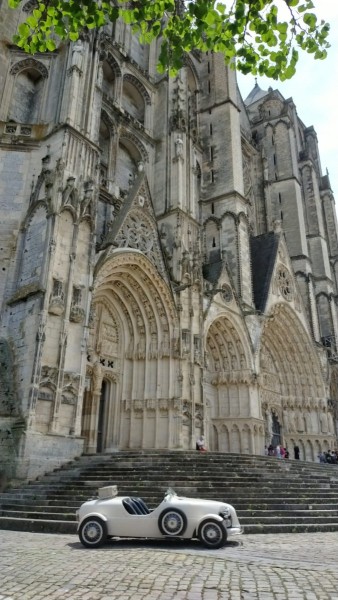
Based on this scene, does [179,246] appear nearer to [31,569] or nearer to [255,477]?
[255,477]

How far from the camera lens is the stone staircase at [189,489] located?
860cm

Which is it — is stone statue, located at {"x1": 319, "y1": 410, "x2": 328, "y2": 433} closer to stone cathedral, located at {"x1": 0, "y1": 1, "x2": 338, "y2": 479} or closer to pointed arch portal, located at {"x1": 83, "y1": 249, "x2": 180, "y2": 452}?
stone cathedral, located at {"x1": 0, "y1": 1, "x2": 338, "y2": 479}

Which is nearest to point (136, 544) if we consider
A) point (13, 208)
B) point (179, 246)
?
point (13, 208)

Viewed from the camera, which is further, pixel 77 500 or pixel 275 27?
pixel 77 500

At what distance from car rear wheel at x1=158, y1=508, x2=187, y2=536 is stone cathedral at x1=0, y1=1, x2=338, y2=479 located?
567cm

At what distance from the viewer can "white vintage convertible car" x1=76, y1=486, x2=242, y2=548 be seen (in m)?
6.13

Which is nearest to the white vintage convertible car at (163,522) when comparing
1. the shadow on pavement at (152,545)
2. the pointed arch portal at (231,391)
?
the shadow on pavement at (152,545)

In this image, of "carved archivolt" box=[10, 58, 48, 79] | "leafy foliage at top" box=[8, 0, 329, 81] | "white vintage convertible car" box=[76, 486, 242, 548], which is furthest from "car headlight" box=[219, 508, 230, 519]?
"carved archivolt" box=[10, 58, 48, 79]

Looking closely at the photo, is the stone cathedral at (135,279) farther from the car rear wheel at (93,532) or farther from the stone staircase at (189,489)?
the car rear wheel at (93,532)

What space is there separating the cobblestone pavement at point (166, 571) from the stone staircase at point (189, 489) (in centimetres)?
196

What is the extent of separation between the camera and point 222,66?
2758cm

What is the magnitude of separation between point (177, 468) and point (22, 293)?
624 cm

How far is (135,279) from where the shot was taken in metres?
17.0

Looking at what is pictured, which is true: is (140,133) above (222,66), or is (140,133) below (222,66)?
below
